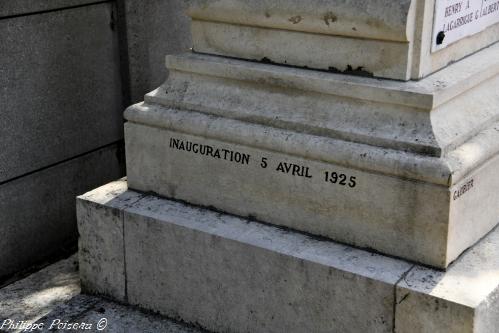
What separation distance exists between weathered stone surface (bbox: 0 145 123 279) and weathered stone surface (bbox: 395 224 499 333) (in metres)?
2.61

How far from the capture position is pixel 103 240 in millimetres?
4758

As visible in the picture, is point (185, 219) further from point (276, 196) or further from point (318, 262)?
point (318, 262)

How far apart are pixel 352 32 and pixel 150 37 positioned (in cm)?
229

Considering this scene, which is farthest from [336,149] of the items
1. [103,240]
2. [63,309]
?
[63,309]

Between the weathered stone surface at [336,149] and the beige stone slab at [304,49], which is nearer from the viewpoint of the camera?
the weathered stone surface at [336,149]

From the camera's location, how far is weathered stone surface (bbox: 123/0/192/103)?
5848 millimetres

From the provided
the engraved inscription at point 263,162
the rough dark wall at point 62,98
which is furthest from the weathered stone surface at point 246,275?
the rough dark wall at point 62,98

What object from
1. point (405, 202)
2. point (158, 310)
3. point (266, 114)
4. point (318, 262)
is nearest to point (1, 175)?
point (158, 310)

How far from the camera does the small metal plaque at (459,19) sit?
4066 mm

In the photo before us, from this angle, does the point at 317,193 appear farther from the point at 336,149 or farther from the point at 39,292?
the point at 39,292

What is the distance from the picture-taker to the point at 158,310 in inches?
183

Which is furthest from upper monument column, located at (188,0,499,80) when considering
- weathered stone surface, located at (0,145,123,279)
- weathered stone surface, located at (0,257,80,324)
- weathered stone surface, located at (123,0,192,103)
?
weathered stone surface, located at (0,257,80,324)

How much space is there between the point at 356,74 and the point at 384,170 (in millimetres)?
562

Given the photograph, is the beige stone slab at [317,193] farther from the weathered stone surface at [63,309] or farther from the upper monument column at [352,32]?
the weathered stone surface at [63,309]
